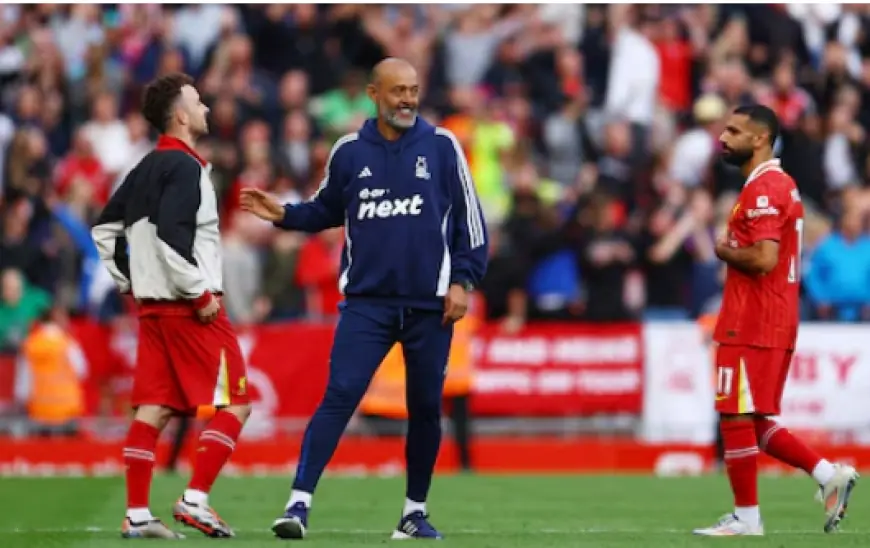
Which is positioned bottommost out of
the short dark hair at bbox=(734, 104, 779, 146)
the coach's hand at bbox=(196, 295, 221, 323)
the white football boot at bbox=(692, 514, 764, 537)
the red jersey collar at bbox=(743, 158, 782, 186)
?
the white football boot at bbox=(692, 514, 764, 537)

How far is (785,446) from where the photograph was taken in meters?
11.1

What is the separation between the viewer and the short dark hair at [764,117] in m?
11.1

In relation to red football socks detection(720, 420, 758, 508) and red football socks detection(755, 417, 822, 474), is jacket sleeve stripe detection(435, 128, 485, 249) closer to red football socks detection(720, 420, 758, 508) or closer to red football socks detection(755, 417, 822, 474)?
red football socks detection(720, 420, 758, 508)

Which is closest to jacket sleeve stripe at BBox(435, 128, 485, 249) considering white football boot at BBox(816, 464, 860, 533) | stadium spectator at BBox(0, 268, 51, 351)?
white football boot at BBox(816, 464, 860, 533)

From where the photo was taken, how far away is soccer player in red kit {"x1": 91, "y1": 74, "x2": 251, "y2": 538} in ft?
34.7

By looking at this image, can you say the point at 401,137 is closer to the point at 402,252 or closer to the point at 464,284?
the point at 402,252

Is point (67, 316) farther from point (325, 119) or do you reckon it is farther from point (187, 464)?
point (325, 119)

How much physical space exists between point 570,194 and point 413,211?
40.2ft

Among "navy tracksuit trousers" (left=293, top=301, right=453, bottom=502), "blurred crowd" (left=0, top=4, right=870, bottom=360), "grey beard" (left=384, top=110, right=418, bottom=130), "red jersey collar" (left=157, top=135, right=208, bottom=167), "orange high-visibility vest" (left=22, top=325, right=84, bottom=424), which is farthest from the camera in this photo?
"blurred crowd" (left=0, top=4, right=870, bottom=360)

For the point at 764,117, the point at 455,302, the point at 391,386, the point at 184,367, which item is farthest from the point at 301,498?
the point at 391,386

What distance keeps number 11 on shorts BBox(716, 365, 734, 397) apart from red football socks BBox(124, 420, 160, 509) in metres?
3.02

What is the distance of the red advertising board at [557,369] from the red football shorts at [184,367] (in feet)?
32.5

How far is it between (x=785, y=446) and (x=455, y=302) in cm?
208

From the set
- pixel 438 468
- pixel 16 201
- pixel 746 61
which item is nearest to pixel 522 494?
pixel 438 468
